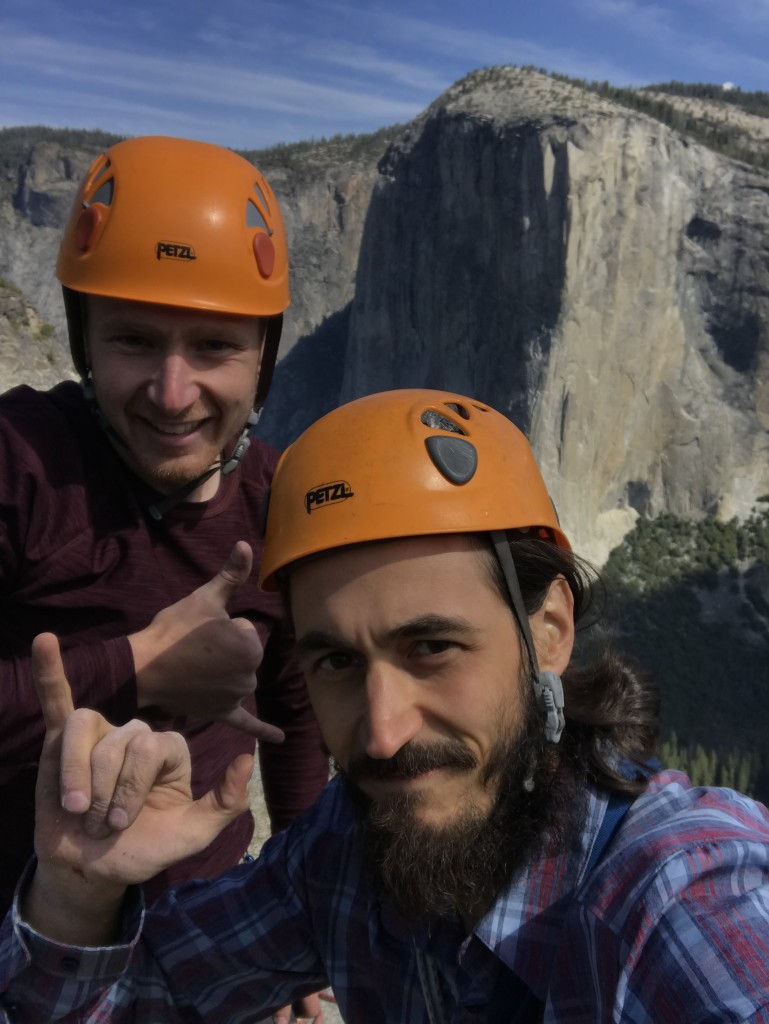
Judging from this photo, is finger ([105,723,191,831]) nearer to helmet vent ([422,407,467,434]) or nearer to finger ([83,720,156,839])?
finger ([83,720,156,839])

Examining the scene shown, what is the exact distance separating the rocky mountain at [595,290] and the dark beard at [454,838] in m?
54.5

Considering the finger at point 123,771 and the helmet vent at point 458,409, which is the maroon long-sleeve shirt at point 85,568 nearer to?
the finger at point 123,771

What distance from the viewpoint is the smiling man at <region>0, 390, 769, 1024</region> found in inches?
61.5

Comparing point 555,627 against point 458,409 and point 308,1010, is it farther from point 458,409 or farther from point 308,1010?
point 308,1010

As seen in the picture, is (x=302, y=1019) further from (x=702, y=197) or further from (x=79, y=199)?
(x=702, y=197)

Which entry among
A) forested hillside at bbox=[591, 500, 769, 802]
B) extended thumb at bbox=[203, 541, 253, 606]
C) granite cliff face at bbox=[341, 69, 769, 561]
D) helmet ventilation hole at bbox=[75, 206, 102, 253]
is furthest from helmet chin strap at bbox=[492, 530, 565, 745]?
granite cliff face at bbox=[341, 69, 769, 561]

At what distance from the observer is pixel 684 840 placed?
158cm

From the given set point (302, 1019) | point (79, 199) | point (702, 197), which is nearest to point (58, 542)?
point (79, 199)

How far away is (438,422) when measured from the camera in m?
2.14

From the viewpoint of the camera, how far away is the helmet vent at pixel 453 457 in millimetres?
2037

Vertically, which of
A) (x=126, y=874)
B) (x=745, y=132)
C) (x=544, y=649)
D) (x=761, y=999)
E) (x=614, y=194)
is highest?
(x=745, y=132)

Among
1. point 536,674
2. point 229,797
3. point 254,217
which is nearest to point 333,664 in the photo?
point 229,797

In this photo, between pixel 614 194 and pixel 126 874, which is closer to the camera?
pixel 126 874

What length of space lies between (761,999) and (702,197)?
205 ft
